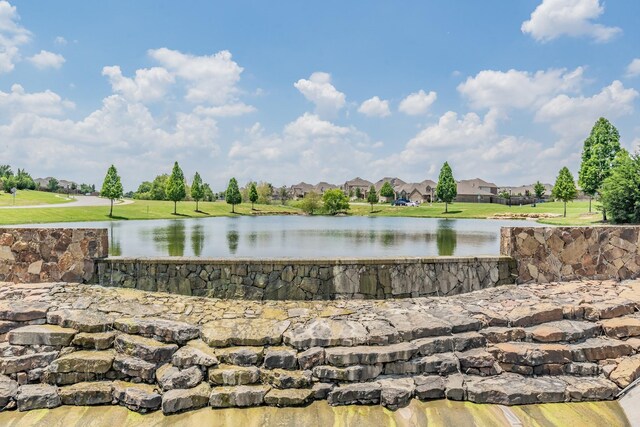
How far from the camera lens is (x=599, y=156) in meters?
40.3

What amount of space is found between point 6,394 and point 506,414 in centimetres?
711

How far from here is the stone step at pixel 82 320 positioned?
21.7ft

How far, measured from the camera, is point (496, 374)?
623 cm

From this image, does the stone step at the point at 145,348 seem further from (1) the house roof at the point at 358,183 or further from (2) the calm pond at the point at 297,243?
(1) the house roof at the point at 358,183

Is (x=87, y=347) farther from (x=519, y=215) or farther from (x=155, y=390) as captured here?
(x=519, y=215)

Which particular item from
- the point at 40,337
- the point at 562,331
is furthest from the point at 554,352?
the point at 40,337

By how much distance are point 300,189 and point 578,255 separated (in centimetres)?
11091

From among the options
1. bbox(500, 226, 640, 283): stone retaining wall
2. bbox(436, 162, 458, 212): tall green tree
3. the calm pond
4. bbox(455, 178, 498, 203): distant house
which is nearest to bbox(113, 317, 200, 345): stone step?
the calm pond

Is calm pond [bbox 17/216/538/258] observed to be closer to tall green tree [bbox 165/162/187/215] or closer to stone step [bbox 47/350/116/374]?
stone step [bbox 47/350/116/374]

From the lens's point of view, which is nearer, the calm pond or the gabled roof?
the calm pond

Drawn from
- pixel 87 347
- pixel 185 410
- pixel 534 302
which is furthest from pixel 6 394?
pixel 534 302

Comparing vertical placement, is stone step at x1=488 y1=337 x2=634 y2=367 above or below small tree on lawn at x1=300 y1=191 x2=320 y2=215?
below

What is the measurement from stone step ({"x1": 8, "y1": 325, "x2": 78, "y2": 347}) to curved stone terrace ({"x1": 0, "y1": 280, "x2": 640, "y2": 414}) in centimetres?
2

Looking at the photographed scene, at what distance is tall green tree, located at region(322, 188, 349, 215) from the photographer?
7062 centimetres
